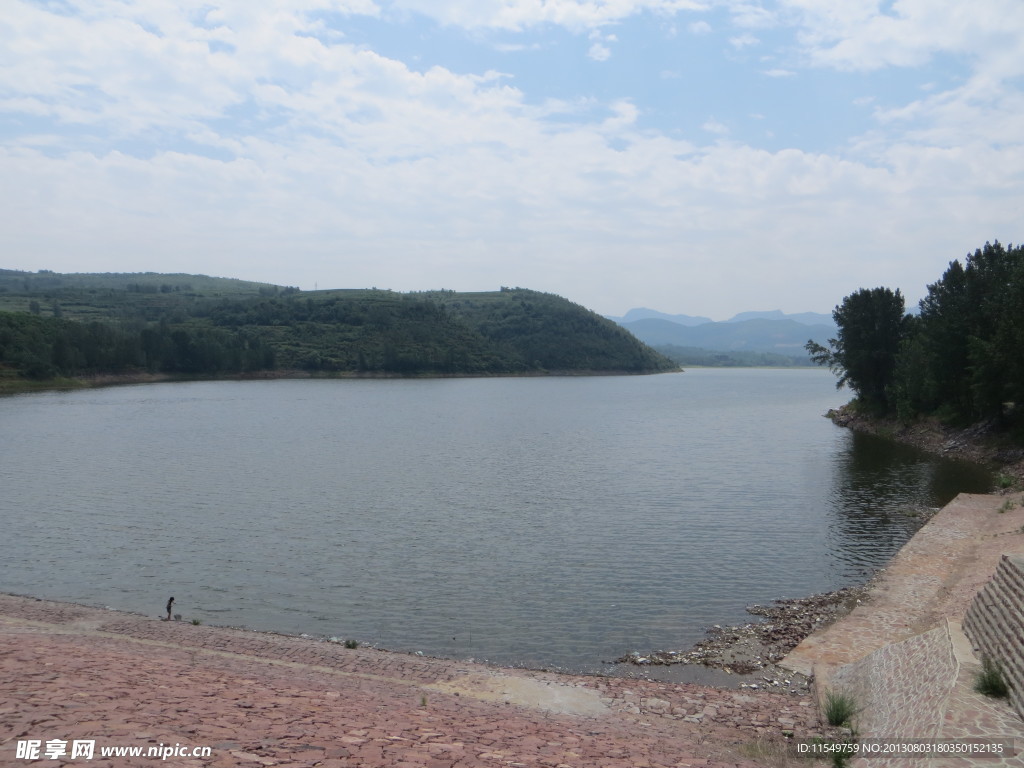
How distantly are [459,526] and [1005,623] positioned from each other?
69.1 feet

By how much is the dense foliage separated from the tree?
88 millimetres

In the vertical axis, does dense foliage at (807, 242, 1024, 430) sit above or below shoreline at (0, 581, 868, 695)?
above

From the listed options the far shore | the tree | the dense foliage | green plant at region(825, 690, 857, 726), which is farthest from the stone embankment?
the far shore

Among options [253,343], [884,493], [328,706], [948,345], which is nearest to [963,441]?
[948,345]

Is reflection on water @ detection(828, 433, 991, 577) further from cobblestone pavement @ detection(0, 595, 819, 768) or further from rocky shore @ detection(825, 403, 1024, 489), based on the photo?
cobblestone pavement @ detection(0, 595, 819, 768)

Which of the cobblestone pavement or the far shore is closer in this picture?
the cobblestone pavement

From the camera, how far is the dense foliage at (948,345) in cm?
4081

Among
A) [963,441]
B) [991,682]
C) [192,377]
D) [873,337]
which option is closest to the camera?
[991,682]

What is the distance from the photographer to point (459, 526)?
30.6 meters

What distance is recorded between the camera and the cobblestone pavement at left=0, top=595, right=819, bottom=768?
8703mm

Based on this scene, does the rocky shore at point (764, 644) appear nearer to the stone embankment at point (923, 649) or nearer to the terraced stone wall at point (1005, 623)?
the stone embankment at point (923, 649)

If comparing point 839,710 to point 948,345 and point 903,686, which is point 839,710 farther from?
point 948,345

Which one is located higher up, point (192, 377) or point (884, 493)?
point (192, 377)

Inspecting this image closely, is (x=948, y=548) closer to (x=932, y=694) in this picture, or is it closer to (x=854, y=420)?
(x=932, y=694)
